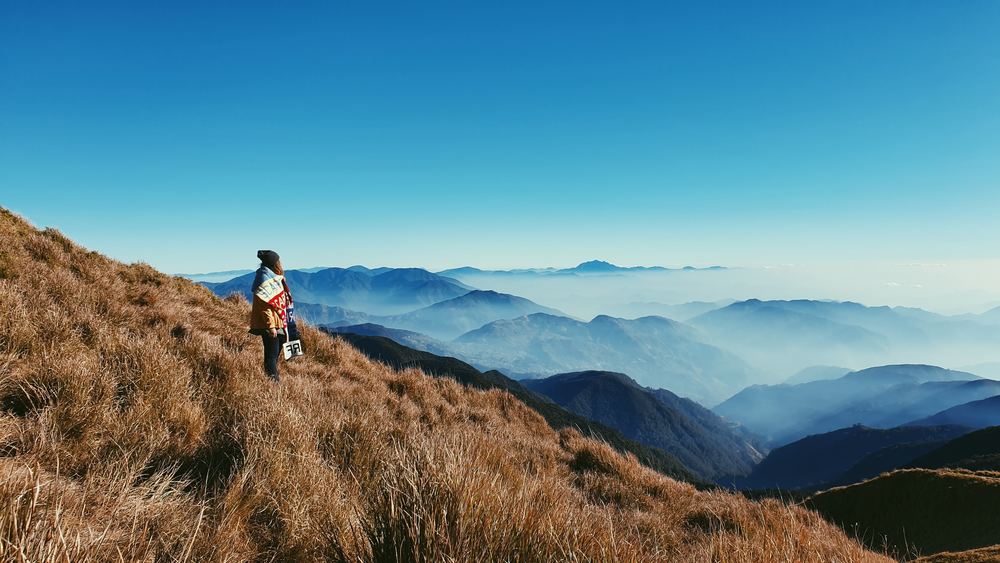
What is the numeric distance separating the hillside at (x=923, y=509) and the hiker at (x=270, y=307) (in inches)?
397

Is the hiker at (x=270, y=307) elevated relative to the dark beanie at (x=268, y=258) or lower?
lower

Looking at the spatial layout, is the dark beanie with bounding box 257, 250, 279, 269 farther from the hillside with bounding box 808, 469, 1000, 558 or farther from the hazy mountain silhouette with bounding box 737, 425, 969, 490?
the hazy mountain silhouette with bounding box 737, 425, 969, 490

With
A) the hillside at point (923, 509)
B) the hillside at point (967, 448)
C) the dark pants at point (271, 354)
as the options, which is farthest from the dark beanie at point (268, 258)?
the hillside at point (967, 448)

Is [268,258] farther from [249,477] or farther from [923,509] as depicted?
[923,509]

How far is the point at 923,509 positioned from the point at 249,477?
537 inches

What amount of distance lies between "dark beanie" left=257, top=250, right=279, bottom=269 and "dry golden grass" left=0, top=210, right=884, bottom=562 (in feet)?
5.24

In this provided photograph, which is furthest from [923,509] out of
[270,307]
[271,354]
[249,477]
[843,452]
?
[843,452]

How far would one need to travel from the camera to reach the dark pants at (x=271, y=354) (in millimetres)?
7000

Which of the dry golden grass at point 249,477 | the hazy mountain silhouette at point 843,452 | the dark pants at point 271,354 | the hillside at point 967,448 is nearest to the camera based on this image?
the dry golden grass at point 249,477

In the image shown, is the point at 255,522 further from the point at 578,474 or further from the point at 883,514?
the point at 883,514

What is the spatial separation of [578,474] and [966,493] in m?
8.82

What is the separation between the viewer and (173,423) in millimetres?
3863

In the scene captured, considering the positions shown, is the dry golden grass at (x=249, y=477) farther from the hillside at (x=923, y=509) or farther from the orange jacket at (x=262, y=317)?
the hillside at (x=923, y=509)

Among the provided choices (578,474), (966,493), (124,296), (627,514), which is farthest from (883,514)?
(124,296)
